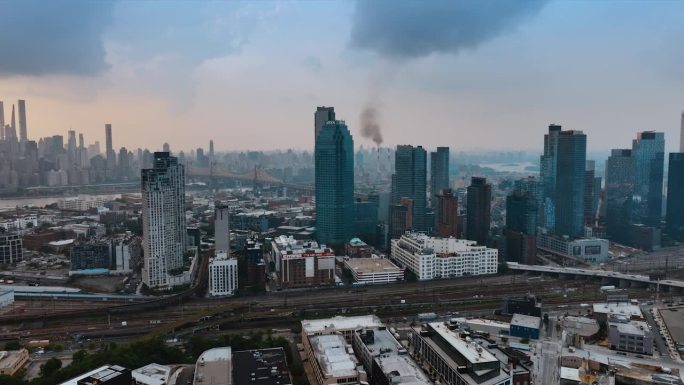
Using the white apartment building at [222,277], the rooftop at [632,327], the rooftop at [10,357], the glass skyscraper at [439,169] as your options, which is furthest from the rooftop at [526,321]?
the glass skyscraper at [439,169]

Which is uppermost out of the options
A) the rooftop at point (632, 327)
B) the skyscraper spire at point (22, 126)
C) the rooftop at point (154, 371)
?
the skyscraper spire at point (22, 126)

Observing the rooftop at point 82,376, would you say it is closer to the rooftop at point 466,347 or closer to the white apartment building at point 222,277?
the rooftop at point 466,347

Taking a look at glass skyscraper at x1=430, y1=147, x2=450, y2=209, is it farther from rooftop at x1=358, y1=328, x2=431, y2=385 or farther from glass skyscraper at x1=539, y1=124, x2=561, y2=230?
rooftop at x1=358, y1=328, x2=431, y2=385

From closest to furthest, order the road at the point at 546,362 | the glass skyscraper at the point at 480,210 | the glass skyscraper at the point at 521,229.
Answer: the road at the point at 546,362
the glass skyscraper at the point at 521,229
the glass skyscraper at the point at 480,210

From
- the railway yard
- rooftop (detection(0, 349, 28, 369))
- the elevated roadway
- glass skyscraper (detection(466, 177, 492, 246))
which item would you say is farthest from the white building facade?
glass skyscraper (detection(466, 177, 492, 246))

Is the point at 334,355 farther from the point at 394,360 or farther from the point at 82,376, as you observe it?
the point at 82,376

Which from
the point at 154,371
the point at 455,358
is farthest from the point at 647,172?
the point at 154,371
